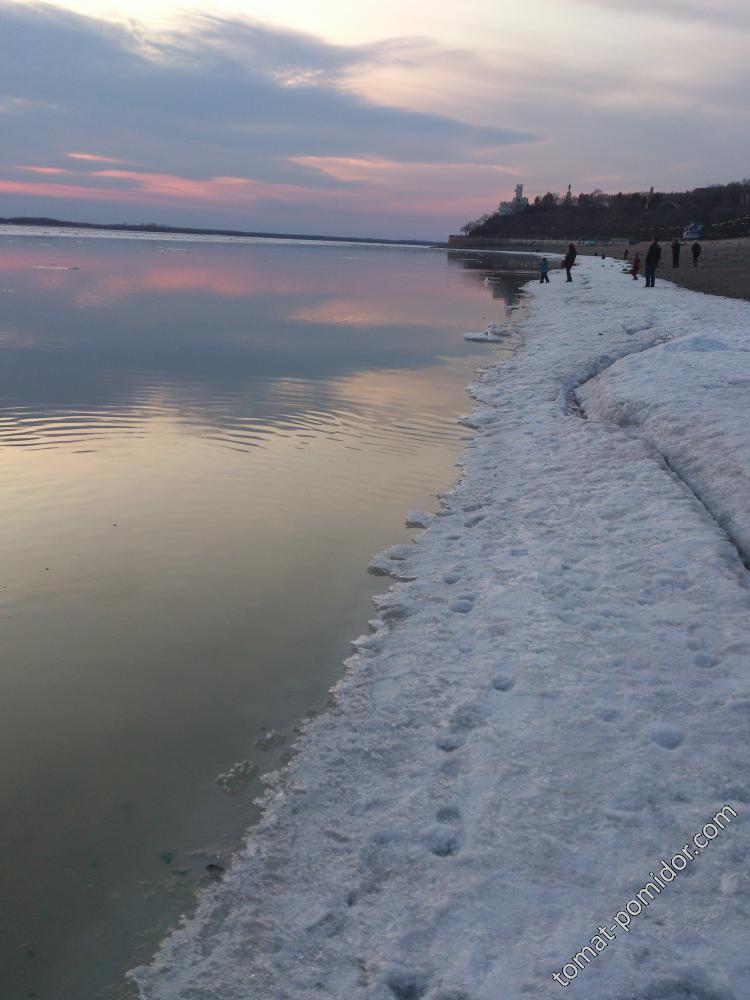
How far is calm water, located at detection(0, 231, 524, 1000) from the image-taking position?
3.58 m

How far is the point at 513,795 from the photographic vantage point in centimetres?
389

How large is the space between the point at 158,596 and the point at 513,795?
3.72 meters

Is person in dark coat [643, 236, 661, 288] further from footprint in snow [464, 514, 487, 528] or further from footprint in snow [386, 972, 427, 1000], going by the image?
footprint in snow [386, 972, 427, 1000]

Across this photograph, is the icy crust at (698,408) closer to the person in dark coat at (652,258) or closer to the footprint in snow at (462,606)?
the footprint in snow at (462,606)

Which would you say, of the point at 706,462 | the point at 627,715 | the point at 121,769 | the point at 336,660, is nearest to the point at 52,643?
the point at 121,769

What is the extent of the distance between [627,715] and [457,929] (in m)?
1.91

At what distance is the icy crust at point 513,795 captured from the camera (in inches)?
119

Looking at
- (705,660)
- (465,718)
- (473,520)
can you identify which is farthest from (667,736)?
(473,520)

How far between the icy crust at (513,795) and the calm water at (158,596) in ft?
1.30

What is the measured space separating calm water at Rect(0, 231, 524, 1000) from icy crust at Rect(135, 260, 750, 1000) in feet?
1.30

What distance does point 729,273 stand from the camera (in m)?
40.5

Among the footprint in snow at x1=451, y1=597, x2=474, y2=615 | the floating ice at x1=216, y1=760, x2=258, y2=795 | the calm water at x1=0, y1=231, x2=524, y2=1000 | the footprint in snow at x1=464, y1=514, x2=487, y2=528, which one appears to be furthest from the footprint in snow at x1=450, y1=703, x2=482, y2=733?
the footprint in snow at x1=464, y1=514, x2=487, y2=528

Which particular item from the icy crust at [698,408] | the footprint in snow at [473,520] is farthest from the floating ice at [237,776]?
the icy crust at [698,408]

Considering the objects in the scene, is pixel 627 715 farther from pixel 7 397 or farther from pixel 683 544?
pixel 7 397
